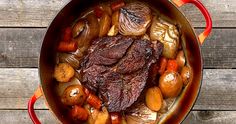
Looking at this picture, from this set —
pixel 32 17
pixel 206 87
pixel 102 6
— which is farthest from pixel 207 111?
pixel 32 17

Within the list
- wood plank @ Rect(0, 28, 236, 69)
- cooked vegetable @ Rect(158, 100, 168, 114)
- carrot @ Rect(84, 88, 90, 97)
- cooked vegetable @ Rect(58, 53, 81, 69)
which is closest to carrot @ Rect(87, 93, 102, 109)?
carrot @ Rect(84, 88, 90, 97)

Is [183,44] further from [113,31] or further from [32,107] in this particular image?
[32,107]

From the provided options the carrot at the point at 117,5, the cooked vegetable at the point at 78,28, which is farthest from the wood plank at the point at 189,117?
the carrot at the point at 117,5

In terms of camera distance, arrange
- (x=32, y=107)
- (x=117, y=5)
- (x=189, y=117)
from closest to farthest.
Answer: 1. (x=32, y=107)
2. (x=117, y=5)
3. (x=189, y=117)

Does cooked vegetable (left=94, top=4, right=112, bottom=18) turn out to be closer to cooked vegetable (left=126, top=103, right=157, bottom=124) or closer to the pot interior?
the pot interior

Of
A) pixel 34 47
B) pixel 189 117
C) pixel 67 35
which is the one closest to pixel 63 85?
pixel 67 35

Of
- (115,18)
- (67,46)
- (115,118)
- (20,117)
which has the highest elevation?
(115,18)
